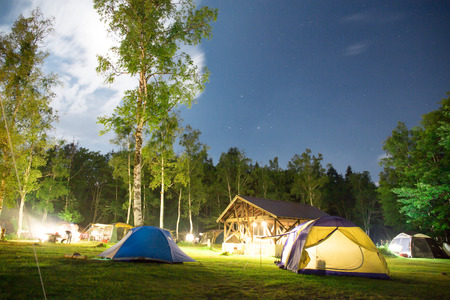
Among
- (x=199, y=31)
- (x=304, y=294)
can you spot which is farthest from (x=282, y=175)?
(x=304, y=294)

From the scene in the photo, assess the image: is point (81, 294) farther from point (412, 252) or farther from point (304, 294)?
point (412, 252)

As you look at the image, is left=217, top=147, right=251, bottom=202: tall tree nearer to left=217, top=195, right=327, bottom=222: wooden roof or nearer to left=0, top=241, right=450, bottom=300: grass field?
left=217, top=195, right=327, bottom=222: wooden roof

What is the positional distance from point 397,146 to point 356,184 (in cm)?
2537

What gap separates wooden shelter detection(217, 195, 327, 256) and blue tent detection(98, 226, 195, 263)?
10.7 m

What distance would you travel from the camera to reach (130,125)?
45.3 ft

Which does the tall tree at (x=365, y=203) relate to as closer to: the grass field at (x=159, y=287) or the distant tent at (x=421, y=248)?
the distant tent at (x=421, y=248)

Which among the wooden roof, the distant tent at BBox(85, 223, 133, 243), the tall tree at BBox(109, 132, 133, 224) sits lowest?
the distant tent at BBox(85, 223, 133, 243)

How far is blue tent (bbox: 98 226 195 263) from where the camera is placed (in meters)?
9.62

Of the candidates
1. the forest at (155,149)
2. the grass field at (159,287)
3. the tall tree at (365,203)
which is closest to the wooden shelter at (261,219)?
the forest at (155,149)

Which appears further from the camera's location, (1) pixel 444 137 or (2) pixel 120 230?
(2) pixel 120 230

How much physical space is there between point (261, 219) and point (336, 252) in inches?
466

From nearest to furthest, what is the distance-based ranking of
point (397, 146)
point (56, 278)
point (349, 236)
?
point (56, 278) < point (349, 236) < point (397, 146)

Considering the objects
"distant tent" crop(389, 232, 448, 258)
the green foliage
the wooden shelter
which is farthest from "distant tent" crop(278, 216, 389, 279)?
the green foliage

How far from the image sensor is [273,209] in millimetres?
21281
